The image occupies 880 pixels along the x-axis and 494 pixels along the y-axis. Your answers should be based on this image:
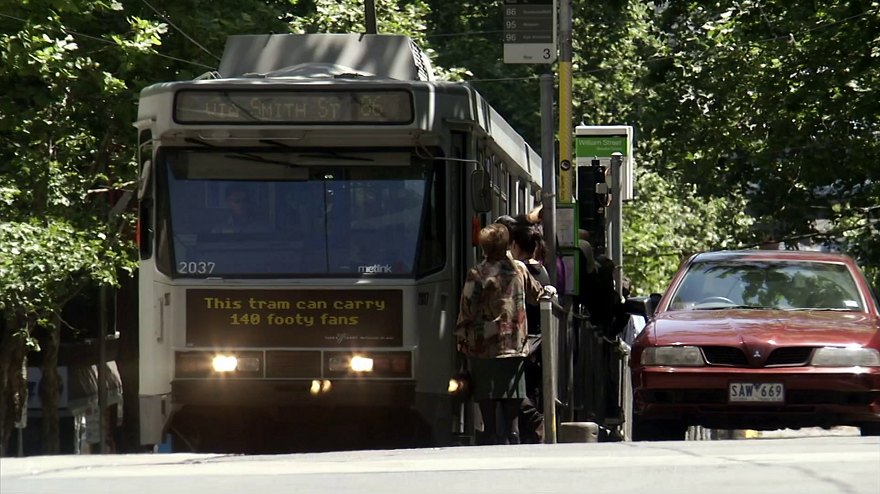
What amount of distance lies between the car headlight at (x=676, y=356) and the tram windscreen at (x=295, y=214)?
182 centimetres

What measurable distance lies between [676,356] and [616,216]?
730 cm

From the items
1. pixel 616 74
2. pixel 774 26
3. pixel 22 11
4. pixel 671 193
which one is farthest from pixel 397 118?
pixel 671 193

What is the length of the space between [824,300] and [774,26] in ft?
38.4

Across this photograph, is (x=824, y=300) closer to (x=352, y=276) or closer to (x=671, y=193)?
(x=352, y=276)

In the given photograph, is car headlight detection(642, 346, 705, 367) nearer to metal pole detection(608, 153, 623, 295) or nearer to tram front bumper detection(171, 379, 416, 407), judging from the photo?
tram front bumper detection(171, 379, 416, 407)

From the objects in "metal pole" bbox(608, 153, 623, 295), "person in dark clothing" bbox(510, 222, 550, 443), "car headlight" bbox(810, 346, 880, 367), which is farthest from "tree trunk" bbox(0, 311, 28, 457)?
"car headlight" bbox(810, 346, 880, 367)

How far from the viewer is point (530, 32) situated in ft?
42.6

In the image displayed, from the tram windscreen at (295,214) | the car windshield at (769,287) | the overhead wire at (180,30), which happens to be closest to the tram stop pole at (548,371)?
the tram windscreen at (295,214)

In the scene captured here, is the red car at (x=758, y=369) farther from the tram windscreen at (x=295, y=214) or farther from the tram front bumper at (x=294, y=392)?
the tram windscreen at (x=295, y=214)

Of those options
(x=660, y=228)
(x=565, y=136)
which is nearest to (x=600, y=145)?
(x=565, y=136)

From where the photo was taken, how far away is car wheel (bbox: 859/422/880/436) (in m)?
11.5

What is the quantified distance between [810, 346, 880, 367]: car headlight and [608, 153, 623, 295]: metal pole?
17.6 feet

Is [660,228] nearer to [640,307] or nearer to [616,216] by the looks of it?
[616,216]

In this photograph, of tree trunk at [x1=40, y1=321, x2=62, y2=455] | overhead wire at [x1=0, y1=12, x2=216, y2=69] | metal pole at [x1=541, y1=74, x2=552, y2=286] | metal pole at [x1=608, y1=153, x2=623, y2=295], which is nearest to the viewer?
metal pole at [x1=541, y1=74, x2=552, y2=286]
